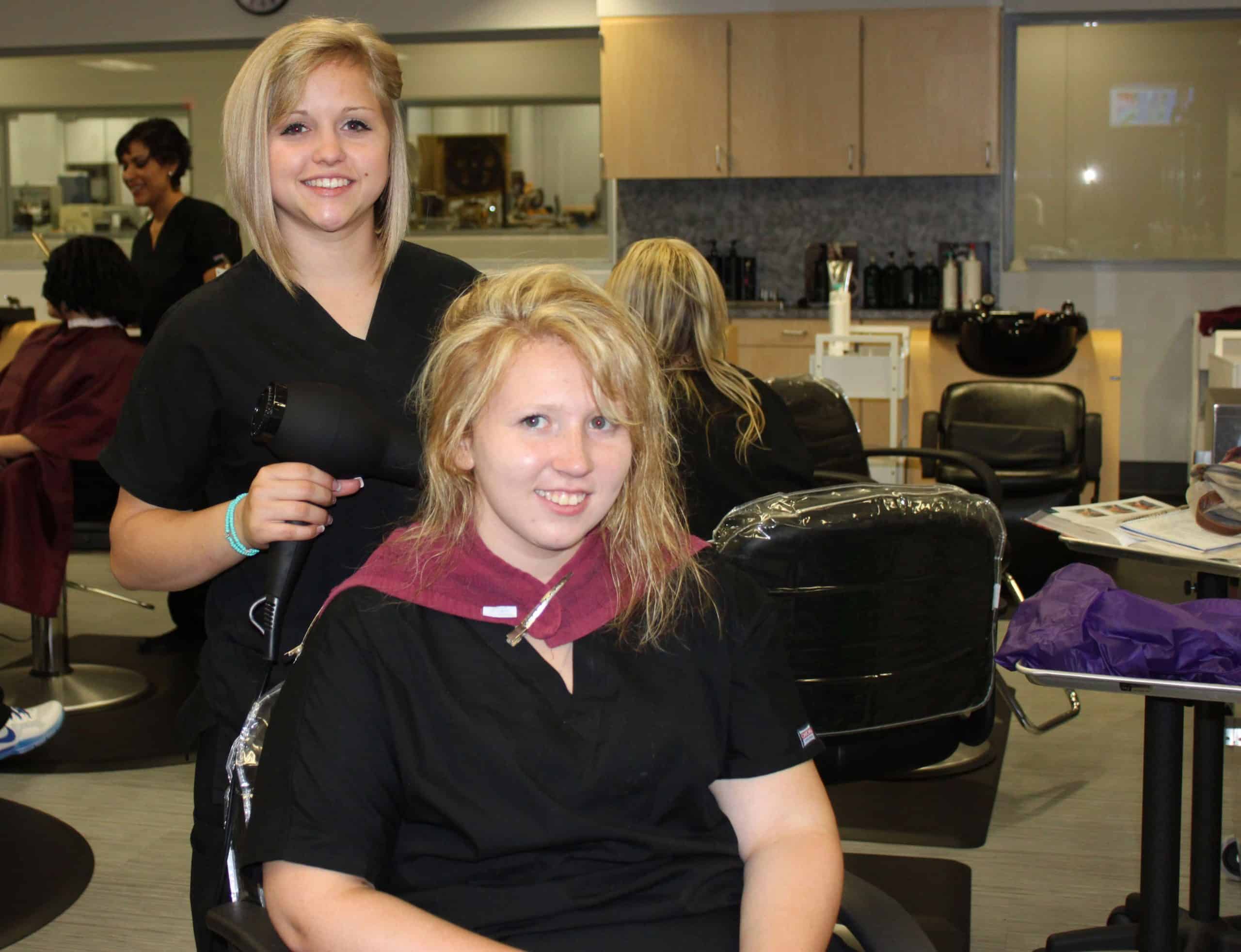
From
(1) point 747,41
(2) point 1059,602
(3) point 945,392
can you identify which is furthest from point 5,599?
(1) point 747,41

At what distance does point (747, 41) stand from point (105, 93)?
14.4ft

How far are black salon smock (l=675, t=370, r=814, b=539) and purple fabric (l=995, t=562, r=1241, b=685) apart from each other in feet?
3.03

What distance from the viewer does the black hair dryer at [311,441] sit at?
4.43ft

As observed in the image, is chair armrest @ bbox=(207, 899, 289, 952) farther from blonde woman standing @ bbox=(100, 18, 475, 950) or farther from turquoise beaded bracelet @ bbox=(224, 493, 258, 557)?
turquoise beaded bracelet @ bbox=(224, 493, 258, 557)

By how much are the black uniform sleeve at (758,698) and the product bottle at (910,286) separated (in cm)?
532

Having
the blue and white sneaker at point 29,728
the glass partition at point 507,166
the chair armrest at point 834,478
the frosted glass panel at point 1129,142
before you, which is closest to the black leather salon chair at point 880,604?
the chair armrest at point 834,478

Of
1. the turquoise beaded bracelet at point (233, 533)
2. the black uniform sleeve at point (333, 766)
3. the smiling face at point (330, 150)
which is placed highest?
the smiling face at point (330, 150)

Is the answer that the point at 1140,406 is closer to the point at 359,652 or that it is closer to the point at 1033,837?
the point at 1033,837

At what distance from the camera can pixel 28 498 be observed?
140 inches

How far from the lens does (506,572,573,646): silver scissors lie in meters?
1.27

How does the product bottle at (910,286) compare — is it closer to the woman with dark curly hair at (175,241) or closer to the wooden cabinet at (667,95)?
the wooden cabinet at (667,95)

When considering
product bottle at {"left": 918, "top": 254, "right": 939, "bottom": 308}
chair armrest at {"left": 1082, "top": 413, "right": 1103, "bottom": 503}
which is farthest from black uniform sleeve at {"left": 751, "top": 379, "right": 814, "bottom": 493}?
product bottle at {"left": 918, "top": 254, "right": 939, "bottom": 308}

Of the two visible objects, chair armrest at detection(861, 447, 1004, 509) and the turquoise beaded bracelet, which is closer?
the turquoise beaded bracelet

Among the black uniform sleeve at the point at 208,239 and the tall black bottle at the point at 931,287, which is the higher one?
the black uniform sleeve at the point at 208,239
